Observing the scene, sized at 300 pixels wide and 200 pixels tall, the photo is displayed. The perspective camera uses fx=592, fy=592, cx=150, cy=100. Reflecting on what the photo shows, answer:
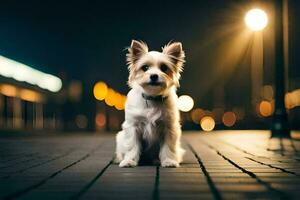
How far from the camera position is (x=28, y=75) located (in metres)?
53.0

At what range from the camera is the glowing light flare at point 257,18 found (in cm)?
2011

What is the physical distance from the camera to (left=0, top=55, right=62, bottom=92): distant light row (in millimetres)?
42406

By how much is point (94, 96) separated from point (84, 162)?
236 ft

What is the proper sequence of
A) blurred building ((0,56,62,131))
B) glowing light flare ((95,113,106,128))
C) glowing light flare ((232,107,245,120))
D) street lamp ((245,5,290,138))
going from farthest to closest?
glowing light flare ((232,107,245,120)) < glowing light flare ((95,113,106,128)) < blurred building ((0,56,62,131)) < street lamp ((245,5,290,138))

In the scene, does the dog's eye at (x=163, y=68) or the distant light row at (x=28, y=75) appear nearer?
the dog's eye at (x=163, y=68)

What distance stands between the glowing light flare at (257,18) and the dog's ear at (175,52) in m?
13.2

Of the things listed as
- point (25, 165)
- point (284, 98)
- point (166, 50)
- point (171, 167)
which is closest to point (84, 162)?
point (25, 165)

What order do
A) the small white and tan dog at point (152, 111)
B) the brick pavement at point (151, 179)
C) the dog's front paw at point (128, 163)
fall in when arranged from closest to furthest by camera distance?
1. the brick pavement at point (151, 179)
2. the small white and tan dog at point (152, 111)
3. the dog's front paw at point (128, 163)

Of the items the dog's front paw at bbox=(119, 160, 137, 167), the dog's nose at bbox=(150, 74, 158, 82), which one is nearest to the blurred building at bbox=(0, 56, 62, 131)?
the dog's front paw at bbox=(119, 160, 137, 167)

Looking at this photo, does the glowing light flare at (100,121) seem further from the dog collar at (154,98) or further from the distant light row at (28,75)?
the dog collar at (154,98)

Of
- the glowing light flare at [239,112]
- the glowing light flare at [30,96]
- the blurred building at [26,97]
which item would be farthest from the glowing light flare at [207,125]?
the glowing light flare at [30,96]

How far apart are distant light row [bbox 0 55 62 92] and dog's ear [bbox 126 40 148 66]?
34.3m

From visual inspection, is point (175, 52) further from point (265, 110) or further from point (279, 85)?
point (265, 110)

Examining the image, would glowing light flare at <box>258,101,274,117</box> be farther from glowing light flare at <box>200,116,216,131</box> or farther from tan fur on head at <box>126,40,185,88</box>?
tan fur on head at <box>126,40,185,88</box>
